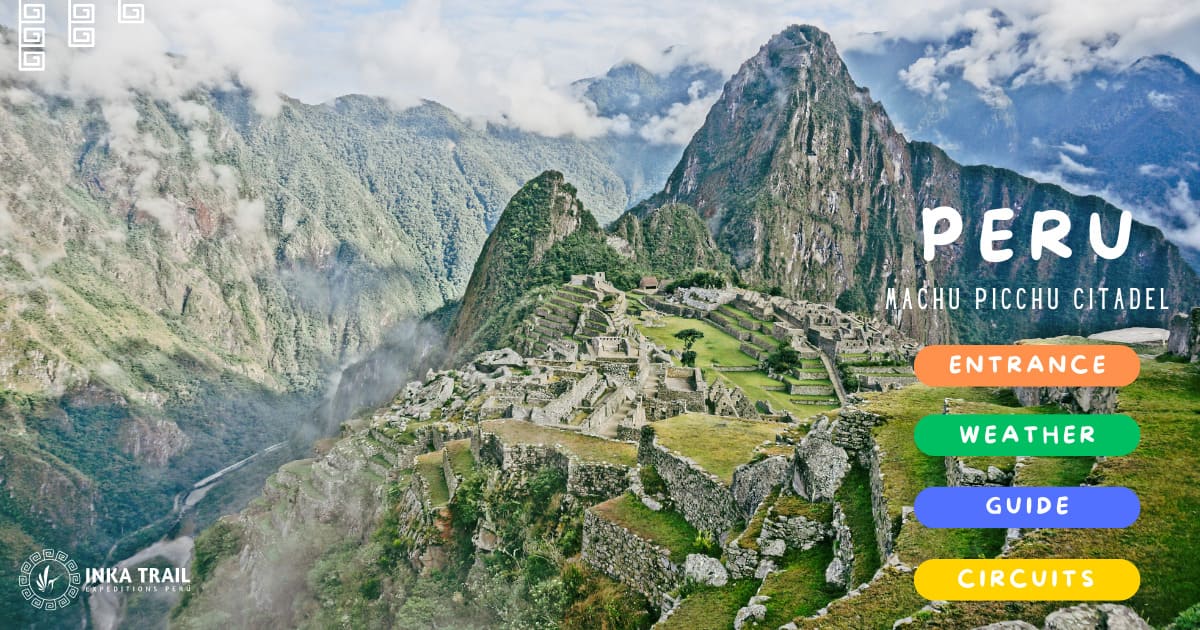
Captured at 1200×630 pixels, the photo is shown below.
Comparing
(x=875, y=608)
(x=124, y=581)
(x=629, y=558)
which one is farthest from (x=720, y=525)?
(x=124, y=581)

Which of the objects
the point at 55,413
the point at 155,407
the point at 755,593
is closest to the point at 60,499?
the point at 55,413

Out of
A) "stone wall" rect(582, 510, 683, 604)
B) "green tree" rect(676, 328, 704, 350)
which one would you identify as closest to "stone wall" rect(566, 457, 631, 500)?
"stone wall" rect(582, 510, 683, 604)

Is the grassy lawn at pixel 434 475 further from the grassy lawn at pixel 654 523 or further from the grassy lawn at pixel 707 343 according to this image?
the grassy lawn at pixel 707 343

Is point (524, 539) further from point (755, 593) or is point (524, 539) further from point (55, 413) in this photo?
point (55, 413)

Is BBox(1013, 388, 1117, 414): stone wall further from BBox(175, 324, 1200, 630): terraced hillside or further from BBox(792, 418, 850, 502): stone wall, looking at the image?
BBox(792, 418, 850, 502): stone wall

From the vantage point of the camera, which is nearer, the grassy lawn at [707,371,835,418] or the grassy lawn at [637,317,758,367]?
the grassy lawn at [707,371,835,418]

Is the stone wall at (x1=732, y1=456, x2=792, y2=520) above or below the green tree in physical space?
below

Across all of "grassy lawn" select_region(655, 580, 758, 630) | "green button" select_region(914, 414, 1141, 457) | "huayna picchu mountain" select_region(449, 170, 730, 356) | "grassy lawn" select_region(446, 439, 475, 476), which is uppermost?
"huayna picchu mountain" select_region(449, 170, 730, 356)
